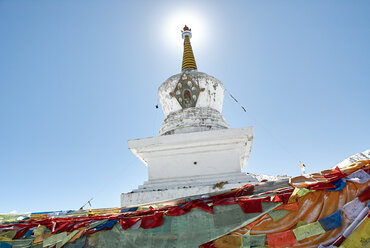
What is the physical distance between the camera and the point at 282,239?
237 cm

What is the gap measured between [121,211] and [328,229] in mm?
2231

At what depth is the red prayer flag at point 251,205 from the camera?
2551 millimetres

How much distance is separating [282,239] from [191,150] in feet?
12.2

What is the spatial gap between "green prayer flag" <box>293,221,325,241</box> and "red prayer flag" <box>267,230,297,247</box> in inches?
1.8

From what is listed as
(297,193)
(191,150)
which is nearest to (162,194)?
(191,150)

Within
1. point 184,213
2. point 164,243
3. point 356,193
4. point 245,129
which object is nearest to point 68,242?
point 164,243

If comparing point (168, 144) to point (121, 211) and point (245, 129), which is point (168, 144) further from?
point (121, 211)

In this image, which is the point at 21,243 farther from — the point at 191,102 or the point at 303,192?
the point at 191,102

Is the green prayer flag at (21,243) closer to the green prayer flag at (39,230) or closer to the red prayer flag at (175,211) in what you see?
the green prayer flag at (39,230)

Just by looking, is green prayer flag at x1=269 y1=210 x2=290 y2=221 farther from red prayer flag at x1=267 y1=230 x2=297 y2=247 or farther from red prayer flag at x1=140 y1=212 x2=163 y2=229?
red prayer flag at x1=140 y1=212 x2=163 y2=229

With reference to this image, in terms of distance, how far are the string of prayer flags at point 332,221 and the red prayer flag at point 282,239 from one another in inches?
11.2

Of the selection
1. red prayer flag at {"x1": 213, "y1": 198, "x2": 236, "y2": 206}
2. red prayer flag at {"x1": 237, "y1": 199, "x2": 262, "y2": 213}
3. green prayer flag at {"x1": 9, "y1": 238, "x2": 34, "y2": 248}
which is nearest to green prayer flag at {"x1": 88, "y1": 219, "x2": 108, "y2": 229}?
green prayer flag at {"x1": 9, "y1": 238, "x2": 34, "y2": 248}

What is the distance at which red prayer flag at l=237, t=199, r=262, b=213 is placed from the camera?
255cm

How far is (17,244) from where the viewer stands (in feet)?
9.74
